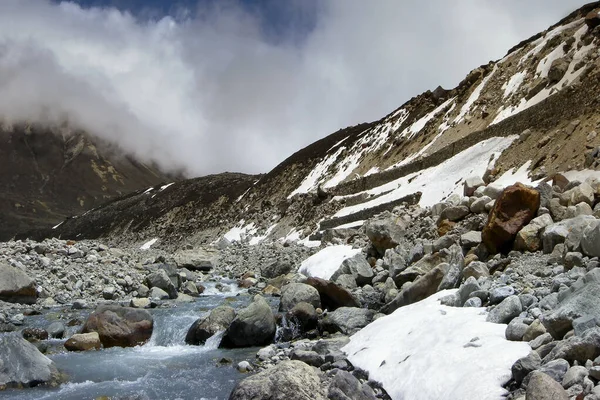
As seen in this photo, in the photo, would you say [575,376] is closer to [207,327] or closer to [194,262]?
[207,327]

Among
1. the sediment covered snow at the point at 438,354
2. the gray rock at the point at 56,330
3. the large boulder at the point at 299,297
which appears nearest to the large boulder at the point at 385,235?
the large boulder at the point at 299,297

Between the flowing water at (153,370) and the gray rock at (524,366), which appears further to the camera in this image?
the flowing water at (153,370)

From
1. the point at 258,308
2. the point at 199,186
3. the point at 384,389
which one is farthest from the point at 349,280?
the point at 199,186

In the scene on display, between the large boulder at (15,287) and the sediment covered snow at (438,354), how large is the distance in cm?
1365

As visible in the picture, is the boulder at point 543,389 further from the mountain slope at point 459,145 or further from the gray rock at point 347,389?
the mountain slope at point 459,145

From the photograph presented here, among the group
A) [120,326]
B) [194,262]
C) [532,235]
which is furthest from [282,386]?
[194,262]

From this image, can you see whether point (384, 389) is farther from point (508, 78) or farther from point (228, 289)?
point (508, 78)

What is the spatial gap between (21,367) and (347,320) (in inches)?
329

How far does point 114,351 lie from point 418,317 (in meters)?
8.76

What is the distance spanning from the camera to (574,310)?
7988 mm

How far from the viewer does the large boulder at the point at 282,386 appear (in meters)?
8.74

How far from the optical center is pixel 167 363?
14.3 m

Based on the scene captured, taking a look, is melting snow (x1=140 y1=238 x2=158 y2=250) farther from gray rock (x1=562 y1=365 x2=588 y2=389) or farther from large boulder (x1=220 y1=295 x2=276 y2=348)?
gray rock (x1=562 y1=365 x2=588 y2=389)

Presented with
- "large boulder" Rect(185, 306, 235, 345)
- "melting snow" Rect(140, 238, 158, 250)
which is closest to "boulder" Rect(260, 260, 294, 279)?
"large boulder" Rect(185, 306, 235, 345)
